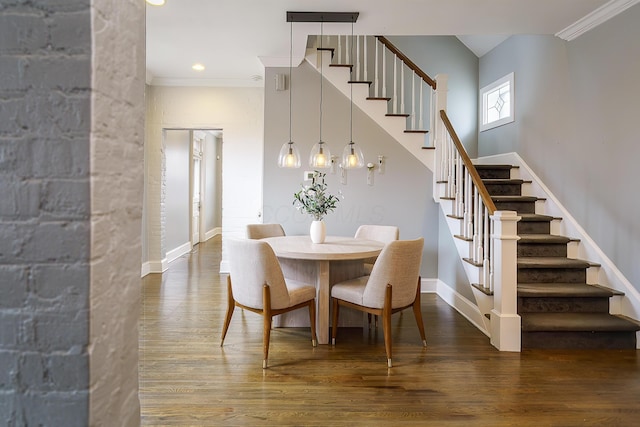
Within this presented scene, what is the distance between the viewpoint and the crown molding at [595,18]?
3.13 meters

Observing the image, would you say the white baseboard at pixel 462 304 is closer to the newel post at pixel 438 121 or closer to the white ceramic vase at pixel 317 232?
the newel post at pixel 438 121

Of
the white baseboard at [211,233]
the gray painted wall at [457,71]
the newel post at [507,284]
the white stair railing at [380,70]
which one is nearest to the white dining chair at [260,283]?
the newel post at [507,284]

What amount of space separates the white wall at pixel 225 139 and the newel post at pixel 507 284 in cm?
341

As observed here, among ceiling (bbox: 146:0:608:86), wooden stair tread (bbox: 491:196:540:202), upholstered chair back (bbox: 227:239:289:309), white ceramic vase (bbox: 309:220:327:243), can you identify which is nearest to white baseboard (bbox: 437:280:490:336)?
wooden stair tread (bbox: 491:196:540:202)

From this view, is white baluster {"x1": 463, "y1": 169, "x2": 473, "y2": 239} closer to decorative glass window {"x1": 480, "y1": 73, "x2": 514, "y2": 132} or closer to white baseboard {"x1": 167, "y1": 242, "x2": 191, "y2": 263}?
decorative glass window {"x1": 480, "y1": 73, "x2": 514, "y2": 132}

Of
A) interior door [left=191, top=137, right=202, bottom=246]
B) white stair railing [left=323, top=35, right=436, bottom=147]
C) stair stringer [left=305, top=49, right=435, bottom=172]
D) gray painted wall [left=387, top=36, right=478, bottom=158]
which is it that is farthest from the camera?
interior door [left=191, top=137, right=202, bottom=246]

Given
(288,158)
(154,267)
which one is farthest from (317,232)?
(154,267)

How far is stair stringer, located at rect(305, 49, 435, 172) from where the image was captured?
179 inches

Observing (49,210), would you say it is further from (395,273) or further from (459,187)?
(459,187)

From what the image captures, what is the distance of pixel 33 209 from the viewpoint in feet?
2.53

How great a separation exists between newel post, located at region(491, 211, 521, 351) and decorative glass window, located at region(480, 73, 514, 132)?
100 inches

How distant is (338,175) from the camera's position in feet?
15.3

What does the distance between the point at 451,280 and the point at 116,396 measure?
3914mm

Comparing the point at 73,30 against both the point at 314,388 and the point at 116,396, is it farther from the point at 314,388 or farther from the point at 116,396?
the point at 314,388
